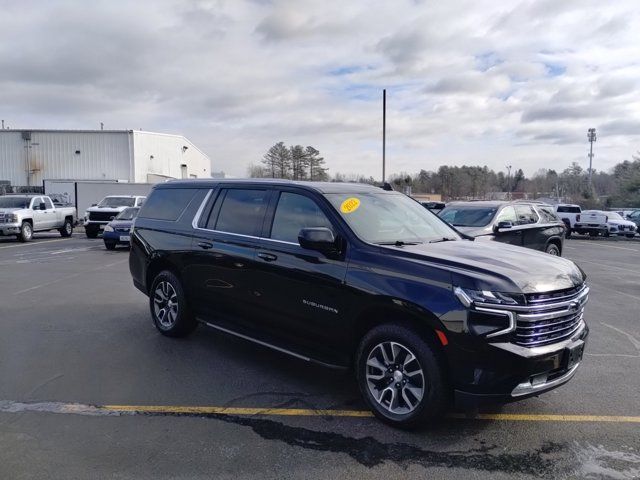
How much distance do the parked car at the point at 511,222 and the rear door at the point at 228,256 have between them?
6422 mm

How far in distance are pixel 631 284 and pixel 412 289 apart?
31.9 ft

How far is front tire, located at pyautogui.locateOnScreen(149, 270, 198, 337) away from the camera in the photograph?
6000 mm

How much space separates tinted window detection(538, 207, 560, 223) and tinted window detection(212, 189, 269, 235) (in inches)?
374

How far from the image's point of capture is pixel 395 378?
3.90 m

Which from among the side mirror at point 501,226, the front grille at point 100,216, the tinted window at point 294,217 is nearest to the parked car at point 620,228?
the side mirror at point 501,226

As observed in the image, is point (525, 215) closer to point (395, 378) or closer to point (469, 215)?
point (469, 215)

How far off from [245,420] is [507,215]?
9.25 metres

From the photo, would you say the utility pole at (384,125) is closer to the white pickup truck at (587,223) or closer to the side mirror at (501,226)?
the white pickup truck at (587,223)

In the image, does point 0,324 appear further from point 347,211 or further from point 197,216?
point 347,211

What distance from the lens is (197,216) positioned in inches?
232

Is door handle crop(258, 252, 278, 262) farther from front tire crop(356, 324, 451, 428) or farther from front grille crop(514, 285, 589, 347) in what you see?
front grille crop(514, 285, 589, 347)

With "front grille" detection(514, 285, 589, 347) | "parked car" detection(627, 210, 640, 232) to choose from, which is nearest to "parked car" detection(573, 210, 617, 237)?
"parked car" detection(627, 210, 640, 232)

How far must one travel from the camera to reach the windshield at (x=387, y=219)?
4.45 metres

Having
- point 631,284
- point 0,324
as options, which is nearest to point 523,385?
point 0,324
